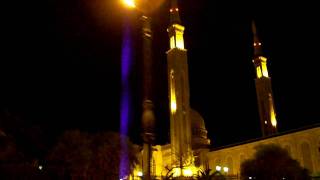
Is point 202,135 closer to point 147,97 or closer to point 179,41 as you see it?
point 179,41

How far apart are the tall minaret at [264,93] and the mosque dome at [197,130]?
29.1ft

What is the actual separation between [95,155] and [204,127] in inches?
1312

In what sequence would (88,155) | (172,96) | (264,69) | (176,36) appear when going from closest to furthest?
(88,155) < (172,96) < (176,36) < (264,69)

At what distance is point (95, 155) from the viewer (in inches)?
965

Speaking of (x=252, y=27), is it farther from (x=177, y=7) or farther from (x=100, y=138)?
(x=100, y=138)

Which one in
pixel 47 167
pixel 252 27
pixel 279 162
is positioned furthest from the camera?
pixel 252 27

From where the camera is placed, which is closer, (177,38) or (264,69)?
(177,38)

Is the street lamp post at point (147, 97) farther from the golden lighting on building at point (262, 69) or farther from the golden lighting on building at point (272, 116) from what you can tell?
the golden lighting on building at point (262, 69)

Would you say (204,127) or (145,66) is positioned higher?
(204,127)

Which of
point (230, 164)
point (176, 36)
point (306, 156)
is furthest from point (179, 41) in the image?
point (306, 156)

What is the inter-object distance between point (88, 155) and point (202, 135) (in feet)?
108

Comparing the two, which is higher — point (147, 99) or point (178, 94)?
point (178, 94)

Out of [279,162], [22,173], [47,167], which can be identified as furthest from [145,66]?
[279,162]

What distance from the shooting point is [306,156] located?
40.2 m
